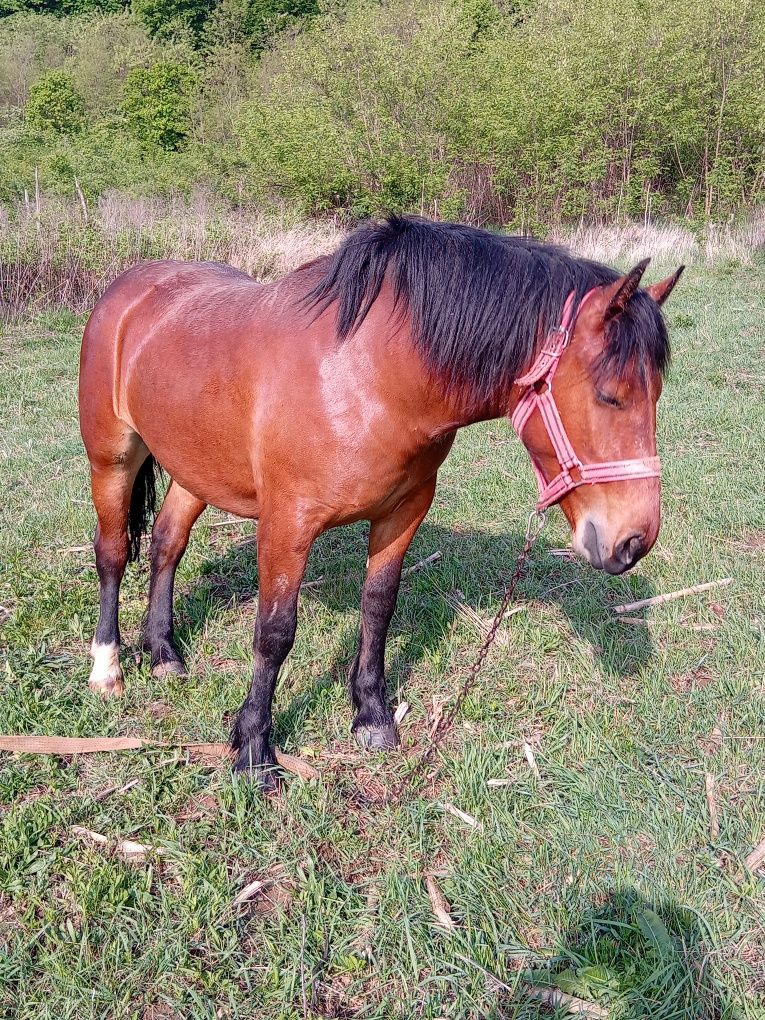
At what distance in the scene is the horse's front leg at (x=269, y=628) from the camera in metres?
2.61

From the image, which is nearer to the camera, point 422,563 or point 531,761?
point 531,761

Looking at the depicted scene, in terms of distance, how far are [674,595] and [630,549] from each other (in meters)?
2.09

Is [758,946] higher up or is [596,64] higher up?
[596,64]

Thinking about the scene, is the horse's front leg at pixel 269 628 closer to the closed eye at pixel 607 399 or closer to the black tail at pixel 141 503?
the closed eye at pixel 607 399

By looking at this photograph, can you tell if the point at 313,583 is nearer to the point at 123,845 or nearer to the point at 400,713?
the point at 400,713

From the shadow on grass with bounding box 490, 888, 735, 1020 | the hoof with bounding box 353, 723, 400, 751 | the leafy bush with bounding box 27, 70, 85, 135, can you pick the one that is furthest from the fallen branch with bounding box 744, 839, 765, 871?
the leafy bush with bounding box 27, 70, 85, 135

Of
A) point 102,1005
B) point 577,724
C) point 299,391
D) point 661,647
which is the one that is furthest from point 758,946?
point 299,391

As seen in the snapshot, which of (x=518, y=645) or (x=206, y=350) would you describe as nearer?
(x=206, y=350)

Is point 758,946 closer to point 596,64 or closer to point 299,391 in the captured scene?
point 299,391

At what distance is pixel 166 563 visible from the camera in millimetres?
3740

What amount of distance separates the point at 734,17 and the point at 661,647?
2511 centimetres

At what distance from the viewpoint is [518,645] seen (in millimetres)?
3650

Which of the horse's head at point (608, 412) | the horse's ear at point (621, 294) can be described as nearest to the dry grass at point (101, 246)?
the horse's head at point (608, 412)

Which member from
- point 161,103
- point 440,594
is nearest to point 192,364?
point 440,594
